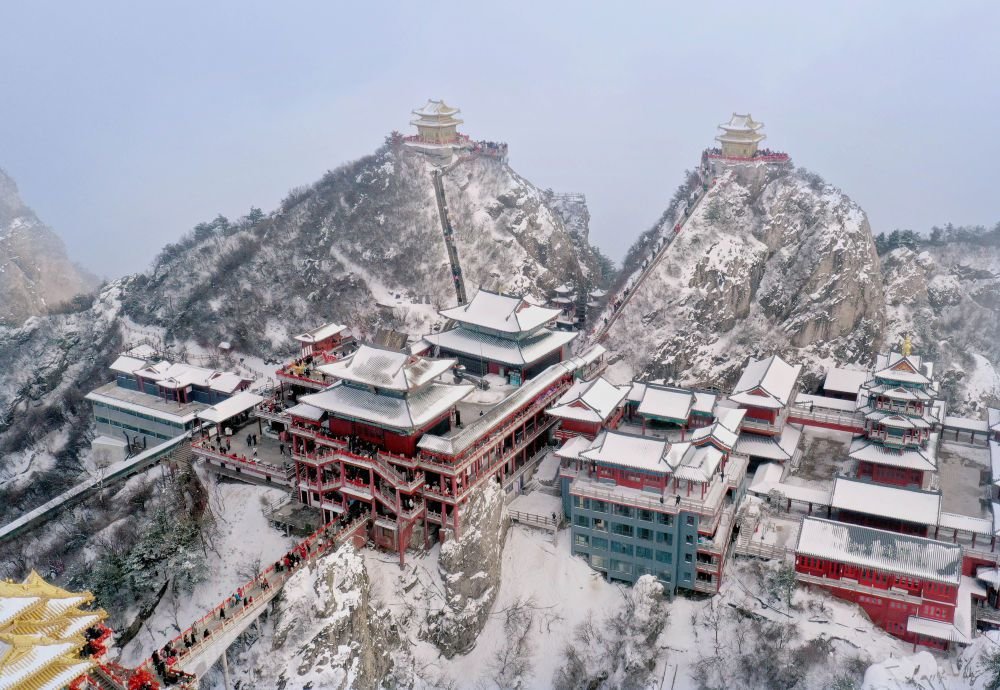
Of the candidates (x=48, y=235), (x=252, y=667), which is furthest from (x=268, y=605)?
(x=48, y=235)

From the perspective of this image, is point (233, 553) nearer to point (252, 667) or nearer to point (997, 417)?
point (252, 667)

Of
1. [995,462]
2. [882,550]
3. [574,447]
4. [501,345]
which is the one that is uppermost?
[501,345]

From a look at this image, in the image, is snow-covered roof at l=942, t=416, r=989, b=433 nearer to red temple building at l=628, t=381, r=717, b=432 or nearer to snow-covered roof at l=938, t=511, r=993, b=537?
snow-covered roof at l=938, t=511, r=993, b=537

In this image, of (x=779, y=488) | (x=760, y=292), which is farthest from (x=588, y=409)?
(x=760, y=292)

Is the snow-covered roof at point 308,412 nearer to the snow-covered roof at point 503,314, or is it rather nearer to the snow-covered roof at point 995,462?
the snow-covered roof at point 503,314

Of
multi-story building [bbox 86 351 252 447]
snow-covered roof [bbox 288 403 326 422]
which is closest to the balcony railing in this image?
snow-covered roof [bbox 288 403 326 422]

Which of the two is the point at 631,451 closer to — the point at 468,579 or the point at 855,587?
the point at 468,579

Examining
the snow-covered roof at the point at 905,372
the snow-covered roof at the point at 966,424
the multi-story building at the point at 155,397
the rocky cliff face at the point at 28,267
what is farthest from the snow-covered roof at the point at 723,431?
the rocky cliff face at the point at 28,267
